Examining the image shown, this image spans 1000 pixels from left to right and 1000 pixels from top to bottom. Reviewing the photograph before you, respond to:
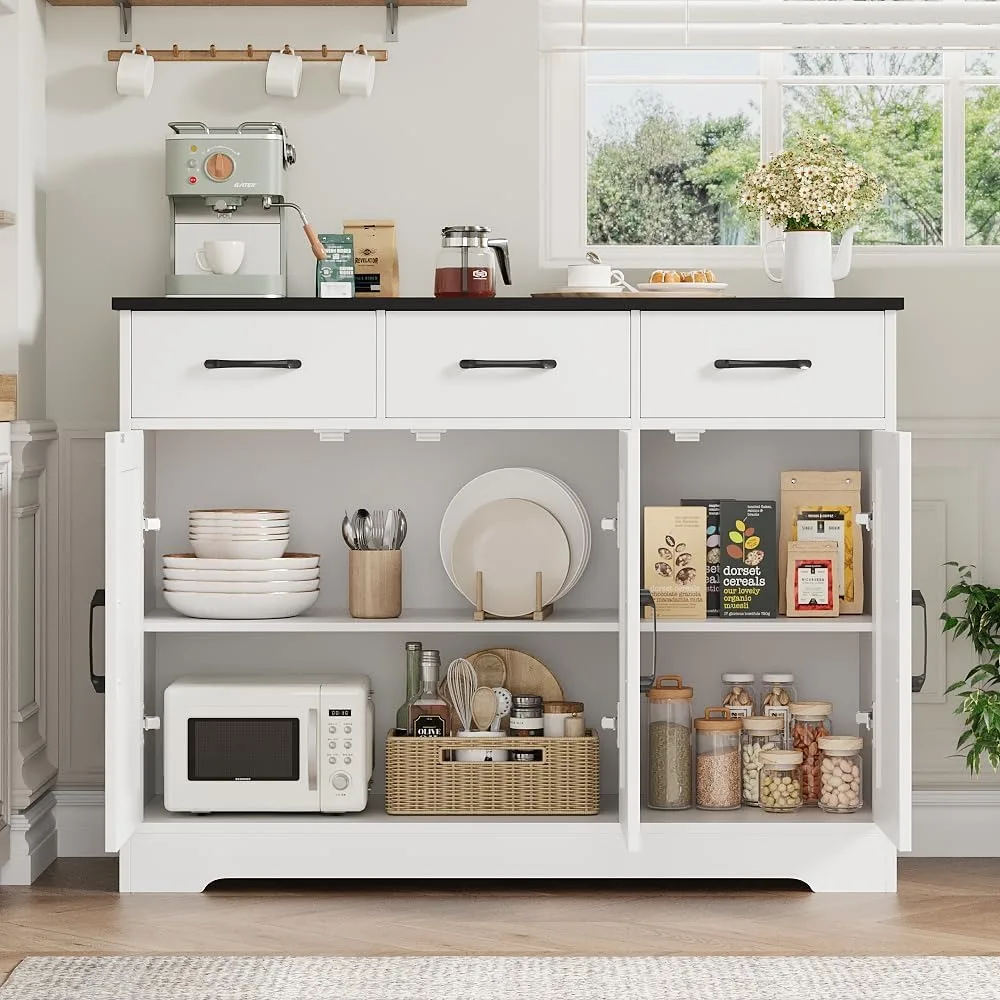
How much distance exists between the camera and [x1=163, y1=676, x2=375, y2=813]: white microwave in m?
2.85

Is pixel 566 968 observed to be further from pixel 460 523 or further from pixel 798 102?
pixel 798 102

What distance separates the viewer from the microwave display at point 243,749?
2859 mm

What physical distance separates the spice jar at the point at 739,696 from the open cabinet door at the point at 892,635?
30 cm

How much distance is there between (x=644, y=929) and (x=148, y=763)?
121 cm

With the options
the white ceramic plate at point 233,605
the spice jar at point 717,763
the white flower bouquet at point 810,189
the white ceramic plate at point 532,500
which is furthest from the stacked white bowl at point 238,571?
the white flower bouquet at point 810,189

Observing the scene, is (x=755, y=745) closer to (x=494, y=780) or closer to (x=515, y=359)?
(x=494, y=780)

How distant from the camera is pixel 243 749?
113 inches

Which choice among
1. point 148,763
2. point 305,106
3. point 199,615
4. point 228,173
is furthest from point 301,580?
point 305,106

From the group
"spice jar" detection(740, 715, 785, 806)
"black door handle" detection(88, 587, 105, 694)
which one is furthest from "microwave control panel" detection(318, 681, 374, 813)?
"spice jar" detection(740, 715, 785, 806)

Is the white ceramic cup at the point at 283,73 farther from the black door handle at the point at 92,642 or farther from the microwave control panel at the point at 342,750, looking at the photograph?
the microwave control panel at the point at 342,750

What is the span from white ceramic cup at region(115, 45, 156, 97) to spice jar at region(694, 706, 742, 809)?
1889 mm

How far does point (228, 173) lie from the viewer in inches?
115

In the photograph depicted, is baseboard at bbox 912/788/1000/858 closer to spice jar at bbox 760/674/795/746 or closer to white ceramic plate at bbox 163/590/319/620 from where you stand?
spice jar at bbox 760/674/795/746

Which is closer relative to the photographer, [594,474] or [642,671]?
[642,671]
